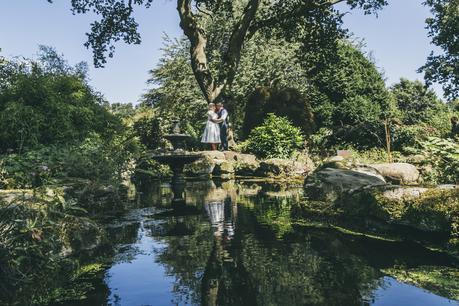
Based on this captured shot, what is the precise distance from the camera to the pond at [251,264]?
361 cm

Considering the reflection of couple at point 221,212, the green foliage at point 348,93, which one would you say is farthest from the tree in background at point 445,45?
the reflection of couple at point 221,212

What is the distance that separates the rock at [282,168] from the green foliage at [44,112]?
22.1 feet

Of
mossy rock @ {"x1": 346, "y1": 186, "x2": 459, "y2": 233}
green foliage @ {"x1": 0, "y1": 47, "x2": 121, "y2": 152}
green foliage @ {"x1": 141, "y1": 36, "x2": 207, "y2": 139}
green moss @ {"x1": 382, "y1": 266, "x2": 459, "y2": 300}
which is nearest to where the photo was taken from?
green moss @ {"x1": 382, "y1": 266, "x2": 459, "y2": 300}

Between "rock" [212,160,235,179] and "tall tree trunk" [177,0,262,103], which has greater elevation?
"tall tree trunk" [177,0,262,103]

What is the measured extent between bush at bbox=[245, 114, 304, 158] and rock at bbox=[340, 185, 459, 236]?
14.0 meters

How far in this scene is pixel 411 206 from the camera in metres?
5.44

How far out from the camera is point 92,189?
7.79m

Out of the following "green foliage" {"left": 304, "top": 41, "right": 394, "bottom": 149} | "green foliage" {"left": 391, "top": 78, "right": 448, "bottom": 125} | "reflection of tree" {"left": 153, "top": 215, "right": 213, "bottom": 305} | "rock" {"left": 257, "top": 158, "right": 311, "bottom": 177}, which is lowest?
"reflection of tree" {"left": 153, "top": 215, "right": 213, "bottom": 305}

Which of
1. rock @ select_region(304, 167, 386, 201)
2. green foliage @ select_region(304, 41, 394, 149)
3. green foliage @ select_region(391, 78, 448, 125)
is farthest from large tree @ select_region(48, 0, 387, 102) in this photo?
green foliage @ select_region(391, 78, 448, 125)

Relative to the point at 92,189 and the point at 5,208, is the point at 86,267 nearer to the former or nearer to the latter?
the point at 5,208

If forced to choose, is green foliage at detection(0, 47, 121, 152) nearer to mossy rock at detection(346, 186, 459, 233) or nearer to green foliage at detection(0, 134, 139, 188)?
green foliage at detection(0, 134, 139, 188)

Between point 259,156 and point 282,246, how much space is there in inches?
640

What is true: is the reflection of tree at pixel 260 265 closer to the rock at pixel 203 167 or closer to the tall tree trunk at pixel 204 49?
the rock at pixel 203 167

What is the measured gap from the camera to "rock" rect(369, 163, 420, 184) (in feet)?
39.5
